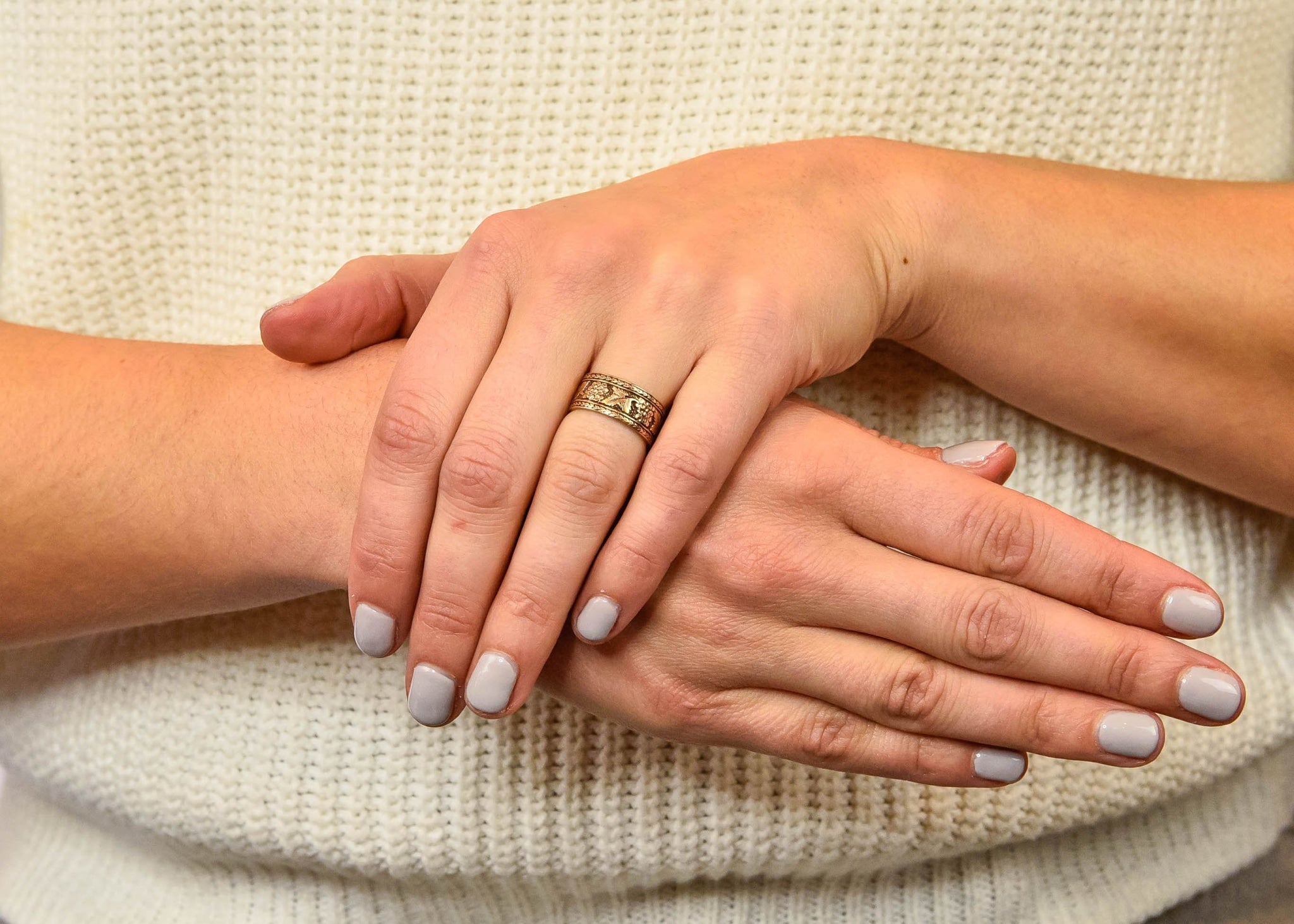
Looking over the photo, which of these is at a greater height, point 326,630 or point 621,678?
point 621,678

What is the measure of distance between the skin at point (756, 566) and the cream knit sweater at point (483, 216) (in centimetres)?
12

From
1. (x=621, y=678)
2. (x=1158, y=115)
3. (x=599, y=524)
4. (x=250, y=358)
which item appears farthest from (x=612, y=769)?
(x=1158, y=115)

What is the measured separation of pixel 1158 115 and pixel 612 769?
2.17 ft

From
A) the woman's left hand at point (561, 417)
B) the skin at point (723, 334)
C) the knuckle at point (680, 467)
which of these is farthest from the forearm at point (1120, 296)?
the knuckle at point (680, 467)

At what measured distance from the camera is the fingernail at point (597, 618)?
54 centimetres

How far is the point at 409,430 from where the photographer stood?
54 centimetres

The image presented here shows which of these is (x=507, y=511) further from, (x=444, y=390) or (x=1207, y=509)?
(x=1207, y=509)

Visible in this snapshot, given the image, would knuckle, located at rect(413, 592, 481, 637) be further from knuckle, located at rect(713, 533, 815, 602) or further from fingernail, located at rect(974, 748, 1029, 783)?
fingernail, located at rect(974, 748, 1029, 783)

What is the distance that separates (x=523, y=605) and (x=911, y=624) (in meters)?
0.23

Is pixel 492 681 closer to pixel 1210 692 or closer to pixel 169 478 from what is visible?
pixel 169 478

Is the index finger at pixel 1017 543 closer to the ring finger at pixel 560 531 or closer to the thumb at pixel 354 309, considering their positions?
the ring finger at pixel 560 531

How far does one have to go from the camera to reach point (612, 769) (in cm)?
73

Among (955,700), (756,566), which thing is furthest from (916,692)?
(756,566)

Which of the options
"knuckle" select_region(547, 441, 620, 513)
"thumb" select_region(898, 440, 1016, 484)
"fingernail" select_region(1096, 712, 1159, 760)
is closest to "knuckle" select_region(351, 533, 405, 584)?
"knuckle" select_region(547, 441, 620, 513)
